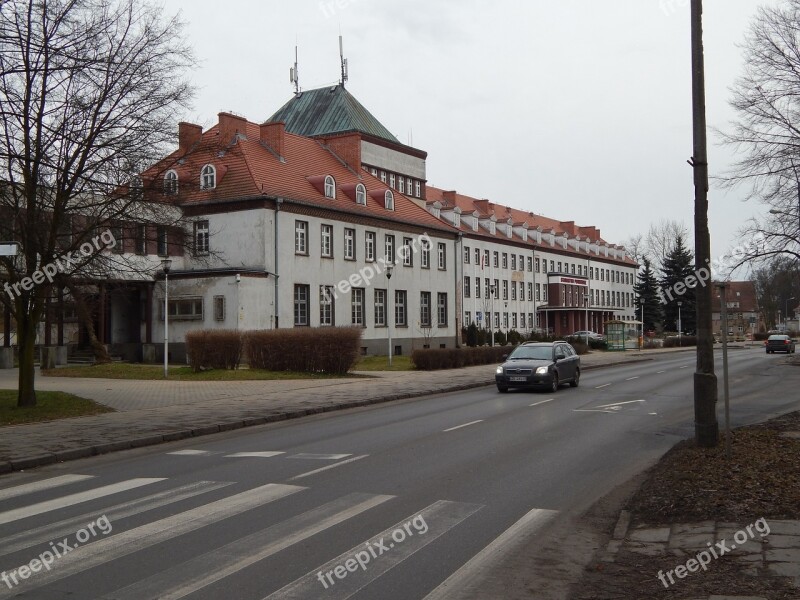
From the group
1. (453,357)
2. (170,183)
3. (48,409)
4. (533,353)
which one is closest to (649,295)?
(453,357)

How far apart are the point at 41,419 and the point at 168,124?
708 centimetres

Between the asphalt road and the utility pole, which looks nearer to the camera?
the asphalt road

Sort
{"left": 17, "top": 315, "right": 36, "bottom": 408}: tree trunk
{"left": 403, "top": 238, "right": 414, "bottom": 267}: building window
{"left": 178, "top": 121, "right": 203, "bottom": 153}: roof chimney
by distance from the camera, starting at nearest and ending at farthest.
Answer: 1. {"left": 17, "top": 315, "right": 36, "bottom": 408}: tree trunk
2. {"left": 178, "top": 121, "right": 203, "bottom": 153}: roof chimney
3. {"left": 403, "top": 238, "right": 414, "bottom": 267}: building window

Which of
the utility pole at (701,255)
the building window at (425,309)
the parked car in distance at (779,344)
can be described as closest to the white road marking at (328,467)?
the utility pole at (701,255)

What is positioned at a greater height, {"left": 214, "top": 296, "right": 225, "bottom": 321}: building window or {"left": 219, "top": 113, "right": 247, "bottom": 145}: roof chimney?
{"left": 219, "top": 113, "right": 247, "bottom": 145}: roof chimney

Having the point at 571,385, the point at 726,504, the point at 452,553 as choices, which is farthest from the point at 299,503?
the point at 571,385

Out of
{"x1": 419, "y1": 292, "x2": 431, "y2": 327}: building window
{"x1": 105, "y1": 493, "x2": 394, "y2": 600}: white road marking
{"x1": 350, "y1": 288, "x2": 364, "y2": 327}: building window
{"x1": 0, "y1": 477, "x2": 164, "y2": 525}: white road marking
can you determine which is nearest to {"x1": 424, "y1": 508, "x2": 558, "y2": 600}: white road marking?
{"x1": 105, "y1": 493, "x2": 394, "y2": 600}: white road marking

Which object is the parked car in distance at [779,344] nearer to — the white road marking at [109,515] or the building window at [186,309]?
the building window at [186,309]

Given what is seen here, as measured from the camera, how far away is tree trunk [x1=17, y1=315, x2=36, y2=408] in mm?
17250

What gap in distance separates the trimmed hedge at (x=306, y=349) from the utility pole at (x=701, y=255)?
19655 mm

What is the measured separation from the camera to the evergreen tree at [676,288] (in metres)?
86.4

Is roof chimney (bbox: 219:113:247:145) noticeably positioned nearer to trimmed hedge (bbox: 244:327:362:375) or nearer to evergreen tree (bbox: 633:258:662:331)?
trimmed hedge (bbox: 244:327:362:375)

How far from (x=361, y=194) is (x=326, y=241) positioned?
18.5 feet

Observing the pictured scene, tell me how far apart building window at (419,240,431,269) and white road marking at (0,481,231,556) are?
4543 centimetres
